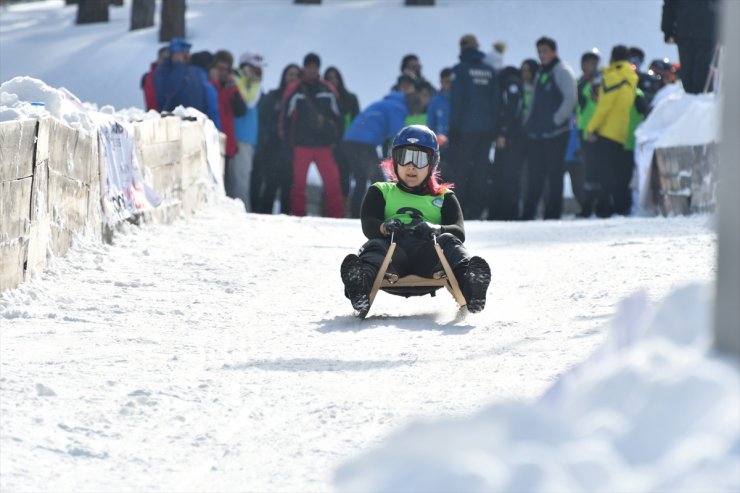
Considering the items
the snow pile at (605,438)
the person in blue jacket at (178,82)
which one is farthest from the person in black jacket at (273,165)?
the snow pile at (605,438)

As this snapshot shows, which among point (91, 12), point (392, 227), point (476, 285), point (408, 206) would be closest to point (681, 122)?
point (408, 206)

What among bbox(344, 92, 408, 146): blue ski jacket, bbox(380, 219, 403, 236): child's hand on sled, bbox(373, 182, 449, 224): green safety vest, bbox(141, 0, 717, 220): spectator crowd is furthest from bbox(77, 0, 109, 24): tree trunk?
bbox(380, 219, 403, 236): child's hand on sled

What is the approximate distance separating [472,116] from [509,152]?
0.74 metres

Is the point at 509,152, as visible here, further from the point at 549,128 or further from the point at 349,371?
the point at 349,371

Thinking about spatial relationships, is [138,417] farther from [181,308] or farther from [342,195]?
[342,195]

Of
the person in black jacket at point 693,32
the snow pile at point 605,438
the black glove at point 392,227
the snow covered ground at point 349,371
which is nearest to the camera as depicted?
the snow pile at point 605,438

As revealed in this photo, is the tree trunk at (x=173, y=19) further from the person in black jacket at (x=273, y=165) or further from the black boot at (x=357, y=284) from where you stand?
the black boot at (x=357, y=284)

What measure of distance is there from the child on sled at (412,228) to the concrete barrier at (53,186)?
5.50ft

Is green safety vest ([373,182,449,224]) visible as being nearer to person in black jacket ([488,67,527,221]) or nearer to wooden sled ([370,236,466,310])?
wooden sled ([370,236,466,310])

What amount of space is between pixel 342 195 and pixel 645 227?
14.1ft

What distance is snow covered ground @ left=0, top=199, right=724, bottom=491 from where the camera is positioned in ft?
14.8

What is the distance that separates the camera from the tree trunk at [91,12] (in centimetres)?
3024

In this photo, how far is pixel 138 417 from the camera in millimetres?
4980

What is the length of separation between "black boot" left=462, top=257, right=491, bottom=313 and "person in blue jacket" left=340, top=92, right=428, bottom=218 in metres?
8.36
